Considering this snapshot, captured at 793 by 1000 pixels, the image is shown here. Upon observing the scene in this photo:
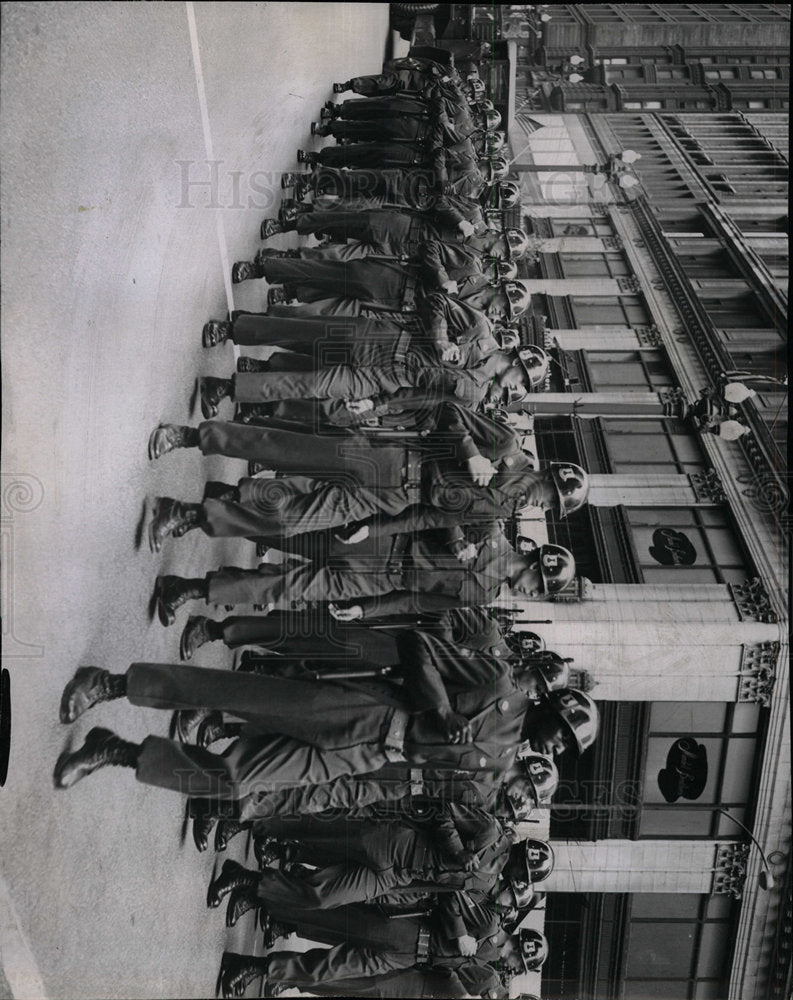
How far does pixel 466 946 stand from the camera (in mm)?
6867

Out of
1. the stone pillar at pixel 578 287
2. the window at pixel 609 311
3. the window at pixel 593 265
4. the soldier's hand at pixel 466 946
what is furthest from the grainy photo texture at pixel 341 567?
the window at pixel 593 265

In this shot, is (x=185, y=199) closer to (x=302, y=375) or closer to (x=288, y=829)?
(x=302, y=375)

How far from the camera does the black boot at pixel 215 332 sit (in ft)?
22.4

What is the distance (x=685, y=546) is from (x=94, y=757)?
8.33 m

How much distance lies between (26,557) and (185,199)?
3.56 m

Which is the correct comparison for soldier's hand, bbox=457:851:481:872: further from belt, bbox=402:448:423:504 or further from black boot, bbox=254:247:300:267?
black boot, bbox=254:247:300:267

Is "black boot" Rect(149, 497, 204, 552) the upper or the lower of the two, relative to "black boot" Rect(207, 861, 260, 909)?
upper

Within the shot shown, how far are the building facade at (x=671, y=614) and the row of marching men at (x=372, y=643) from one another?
3.55m

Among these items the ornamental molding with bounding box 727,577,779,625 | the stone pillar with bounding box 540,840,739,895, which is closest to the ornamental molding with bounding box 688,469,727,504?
the ornamental molding with bounding box 727,577,779,625

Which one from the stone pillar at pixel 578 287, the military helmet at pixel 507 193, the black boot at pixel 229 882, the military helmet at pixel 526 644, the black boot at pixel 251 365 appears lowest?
the black boot at pixel 229 882

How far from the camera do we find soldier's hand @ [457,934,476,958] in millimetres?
6859

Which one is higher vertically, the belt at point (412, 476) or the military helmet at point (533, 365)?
the military helmet at point (533, 365)

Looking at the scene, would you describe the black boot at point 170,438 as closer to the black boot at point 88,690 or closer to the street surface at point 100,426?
the street surface at point 100,426

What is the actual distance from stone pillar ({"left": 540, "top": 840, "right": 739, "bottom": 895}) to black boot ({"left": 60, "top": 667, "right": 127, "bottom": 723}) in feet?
27.5
